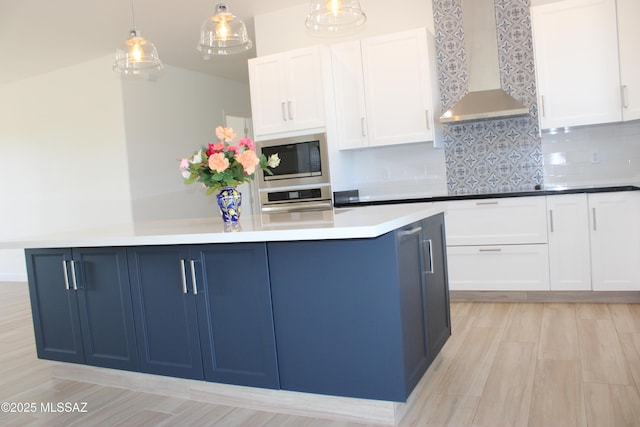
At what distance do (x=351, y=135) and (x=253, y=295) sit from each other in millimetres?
2585

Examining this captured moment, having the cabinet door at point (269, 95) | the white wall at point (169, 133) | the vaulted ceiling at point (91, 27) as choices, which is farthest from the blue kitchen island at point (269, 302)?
the white wall at point (169, 133)

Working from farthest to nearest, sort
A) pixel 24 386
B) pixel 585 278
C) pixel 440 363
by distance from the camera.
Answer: pixel 585 278 < pixel 24 386 < pixel 440 363

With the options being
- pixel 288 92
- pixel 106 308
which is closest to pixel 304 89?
pixel 288 92

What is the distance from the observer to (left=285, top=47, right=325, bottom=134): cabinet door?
441cm

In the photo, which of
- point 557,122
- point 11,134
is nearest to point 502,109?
point 557,122

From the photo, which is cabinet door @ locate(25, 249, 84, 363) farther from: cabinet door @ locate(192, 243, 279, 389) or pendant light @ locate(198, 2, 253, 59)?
pendant light @ locate(198, 2, 253, 59)

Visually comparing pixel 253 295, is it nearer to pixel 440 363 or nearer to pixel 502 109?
pixel 440 363

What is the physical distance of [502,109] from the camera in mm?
4008

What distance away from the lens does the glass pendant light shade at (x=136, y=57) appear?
9.71 feet

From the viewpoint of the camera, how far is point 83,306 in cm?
281

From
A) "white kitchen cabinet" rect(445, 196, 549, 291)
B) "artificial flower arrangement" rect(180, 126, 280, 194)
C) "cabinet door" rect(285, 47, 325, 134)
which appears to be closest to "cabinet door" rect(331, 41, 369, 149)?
"cabinet door" rect(285, 47, 325, 134)

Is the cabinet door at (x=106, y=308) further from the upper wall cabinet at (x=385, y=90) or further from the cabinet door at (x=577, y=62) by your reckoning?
the cabinet door at (x=577, y=62)

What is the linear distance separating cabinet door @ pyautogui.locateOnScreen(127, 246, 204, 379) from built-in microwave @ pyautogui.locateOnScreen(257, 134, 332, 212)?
2.13m

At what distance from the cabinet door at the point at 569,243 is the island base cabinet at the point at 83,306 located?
117 inches
